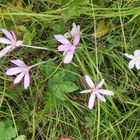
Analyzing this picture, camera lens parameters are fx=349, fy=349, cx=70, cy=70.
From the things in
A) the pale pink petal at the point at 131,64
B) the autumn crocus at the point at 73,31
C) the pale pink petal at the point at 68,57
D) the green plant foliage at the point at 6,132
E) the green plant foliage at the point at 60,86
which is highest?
the autumn crocus at the point at 73,31

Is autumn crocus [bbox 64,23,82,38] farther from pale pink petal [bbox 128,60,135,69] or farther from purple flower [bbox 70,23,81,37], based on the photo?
pale pink petal [bbox 128,60,135,69]

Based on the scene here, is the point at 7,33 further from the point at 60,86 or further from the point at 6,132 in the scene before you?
the point at 6,132

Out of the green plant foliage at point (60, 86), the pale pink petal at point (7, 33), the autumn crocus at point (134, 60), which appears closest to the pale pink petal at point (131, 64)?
the autumn crocus at point (134, 60)

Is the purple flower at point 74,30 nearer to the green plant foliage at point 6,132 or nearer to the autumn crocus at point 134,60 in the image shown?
the autumn crocus at point 134,60

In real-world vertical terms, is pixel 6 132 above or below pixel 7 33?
below

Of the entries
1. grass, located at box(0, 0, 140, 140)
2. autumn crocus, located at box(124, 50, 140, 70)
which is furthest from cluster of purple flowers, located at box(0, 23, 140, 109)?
grass, located at box(0, 0, 140, 140)

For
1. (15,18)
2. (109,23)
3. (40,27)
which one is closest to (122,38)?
(109,23)

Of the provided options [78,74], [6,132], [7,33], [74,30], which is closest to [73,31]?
[74,30]

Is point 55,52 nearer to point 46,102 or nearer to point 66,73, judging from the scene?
point 66,73
